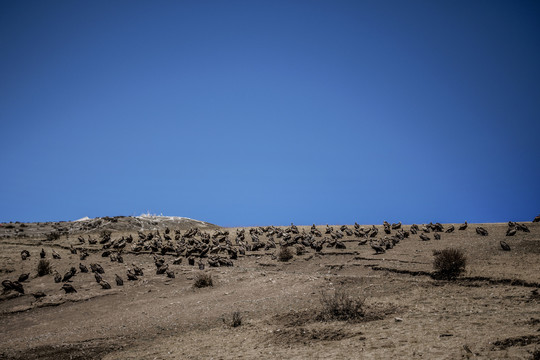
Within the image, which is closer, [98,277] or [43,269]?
[98,277]

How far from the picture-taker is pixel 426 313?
10.2m

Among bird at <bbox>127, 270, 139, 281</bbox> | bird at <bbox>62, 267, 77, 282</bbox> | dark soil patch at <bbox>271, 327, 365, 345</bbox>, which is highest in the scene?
bird at <bbox>62, 267, 77, 282</bbox>

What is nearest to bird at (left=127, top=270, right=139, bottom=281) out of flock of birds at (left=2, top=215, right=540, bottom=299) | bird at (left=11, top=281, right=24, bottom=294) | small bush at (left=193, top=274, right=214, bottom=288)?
flock of birds at (left=2, top=215, right=540, bottom=299)

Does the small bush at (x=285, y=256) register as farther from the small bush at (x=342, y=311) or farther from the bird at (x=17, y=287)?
the bird at (x=17, y=287)

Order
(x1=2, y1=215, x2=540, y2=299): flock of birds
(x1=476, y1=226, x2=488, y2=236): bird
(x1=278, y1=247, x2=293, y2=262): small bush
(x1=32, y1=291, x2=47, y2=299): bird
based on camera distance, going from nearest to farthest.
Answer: (x1=32, y1=291, x2=47, y2=299): bird
(x1=2, y1=215, x2=540, y2=299): flock of birds
(x1=278, y1=247, x2=293, y2=262): small bush
(x1=476, y1=226, x2=488, y2=236): bird

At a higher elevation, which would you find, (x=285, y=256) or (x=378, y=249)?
(x=378, y=249)

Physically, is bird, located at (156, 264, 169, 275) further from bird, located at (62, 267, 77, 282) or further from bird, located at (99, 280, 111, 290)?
bird, located at (62, 267, 77, 282)

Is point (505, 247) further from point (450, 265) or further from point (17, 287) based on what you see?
point (17, 287)

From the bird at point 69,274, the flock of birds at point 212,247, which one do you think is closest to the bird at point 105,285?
the flock of birds at point 212,247

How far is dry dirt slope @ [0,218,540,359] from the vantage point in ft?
27.3

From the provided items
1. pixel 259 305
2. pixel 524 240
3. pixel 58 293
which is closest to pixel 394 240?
pixel 524 240

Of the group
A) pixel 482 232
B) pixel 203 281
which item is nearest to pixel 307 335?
pixel 203 281

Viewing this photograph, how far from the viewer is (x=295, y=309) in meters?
12.5

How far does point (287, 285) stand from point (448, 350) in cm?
880
